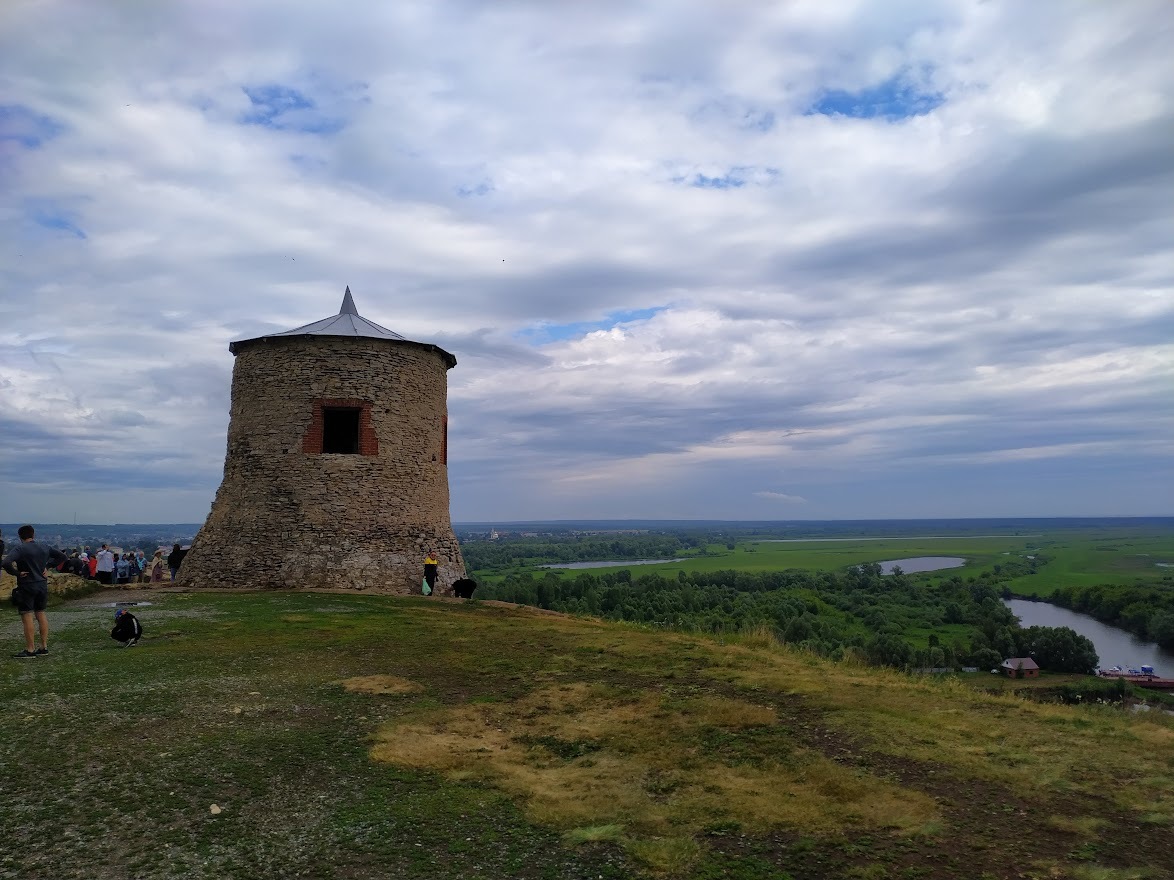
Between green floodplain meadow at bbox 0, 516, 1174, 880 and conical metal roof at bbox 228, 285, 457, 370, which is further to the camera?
conical metal roof at bbox 228, 285, 457, 370

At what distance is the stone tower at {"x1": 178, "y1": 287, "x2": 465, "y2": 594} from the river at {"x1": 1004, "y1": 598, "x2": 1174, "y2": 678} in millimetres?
32546

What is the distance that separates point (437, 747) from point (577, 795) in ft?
4.63

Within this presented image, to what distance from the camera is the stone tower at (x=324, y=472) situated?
1599 centimetres

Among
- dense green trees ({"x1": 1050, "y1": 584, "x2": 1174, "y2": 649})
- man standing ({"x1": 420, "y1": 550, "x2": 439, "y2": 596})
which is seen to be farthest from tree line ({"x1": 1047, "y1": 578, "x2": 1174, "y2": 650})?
man standing ({"x1": 420, "y1": 550, "x2": 439, "y2": 596})

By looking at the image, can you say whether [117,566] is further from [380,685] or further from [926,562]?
[926,562]

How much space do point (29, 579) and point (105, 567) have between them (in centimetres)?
1097

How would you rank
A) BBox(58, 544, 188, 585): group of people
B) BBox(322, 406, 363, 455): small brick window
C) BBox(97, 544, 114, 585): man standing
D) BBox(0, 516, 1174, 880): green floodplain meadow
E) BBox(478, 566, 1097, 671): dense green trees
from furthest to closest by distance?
BBox(478, 566, 1097, 671): dense green trees → BBox(58, 544, 188, 585): group of people → BBox(97, 544, 114, 585): man standing → BBox(322, 406, 363, 455): small brick window → BBox(0, 516, 1174, 880): green floodplain meadow

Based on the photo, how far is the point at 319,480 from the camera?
16172 millimetres

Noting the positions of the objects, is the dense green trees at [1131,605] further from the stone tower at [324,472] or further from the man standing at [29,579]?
the man standing at [29,579]

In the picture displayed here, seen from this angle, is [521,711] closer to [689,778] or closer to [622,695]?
[622,695]

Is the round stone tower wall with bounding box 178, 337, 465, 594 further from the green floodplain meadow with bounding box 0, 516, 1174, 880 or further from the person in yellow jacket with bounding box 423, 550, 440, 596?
the green floodplain meadow with bounding box 0, 516, 1174, 880

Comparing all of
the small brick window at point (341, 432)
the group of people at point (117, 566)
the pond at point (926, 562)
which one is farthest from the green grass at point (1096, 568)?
the group of people at point (117, 566)

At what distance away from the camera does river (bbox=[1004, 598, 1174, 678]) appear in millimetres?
36406

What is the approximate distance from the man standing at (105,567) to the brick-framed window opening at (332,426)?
609 centimetres
